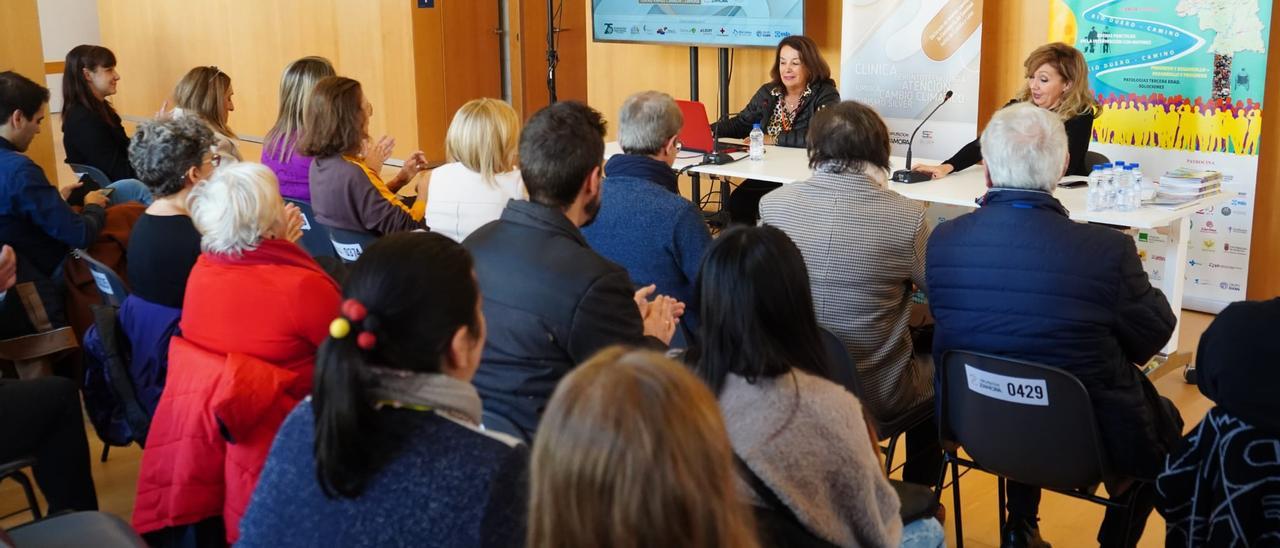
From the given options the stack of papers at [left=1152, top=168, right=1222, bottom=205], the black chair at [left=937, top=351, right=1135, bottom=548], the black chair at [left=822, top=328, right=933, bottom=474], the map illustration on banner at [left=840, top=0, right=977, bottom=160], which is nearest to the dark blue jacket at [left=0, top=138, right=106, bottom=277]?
the black chair at [left=822, top=328, right=933, bottom=474]

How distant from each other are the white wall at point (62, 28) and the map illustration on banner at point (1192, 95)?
9291 millimetres

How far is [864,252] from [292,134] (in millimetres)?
2499

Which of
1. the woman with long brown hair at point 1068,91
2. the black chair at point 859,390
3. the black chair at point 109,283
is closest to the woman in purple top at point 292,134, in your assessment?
the black chair at point 109,283

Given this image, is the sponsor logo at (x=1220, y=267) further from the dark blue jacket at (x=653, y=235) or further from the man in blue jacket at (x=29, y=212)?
the man in blue jacket at (x=29, y=212)

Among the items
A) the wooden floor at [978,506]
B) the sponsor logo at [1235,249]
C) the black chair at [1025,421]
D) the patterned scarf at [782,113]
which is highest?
the patterned scarf at [782,113]

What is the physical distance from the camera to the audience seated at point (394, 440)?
1415 mm

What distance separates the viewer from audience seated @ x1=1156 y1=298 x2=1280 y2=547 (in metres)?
2.07

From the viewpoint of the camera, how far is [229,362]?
239 centimetres

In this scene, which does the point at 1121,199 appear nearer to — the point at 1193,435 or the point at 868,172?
the point at 868,172

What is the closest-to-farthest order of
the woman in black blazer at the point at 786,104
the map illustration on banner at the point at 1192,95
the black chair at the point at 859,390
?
the black chair at the point at 859,390 < the map illustration on banner at the point at 1192,95 < the woman in black blazer at the point at 786,104

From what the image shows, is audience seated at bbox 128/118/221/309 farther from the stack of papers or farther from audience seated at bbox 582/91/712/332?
the stack of papers

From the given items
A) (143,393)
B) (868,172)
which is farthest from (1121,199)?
(143,393)

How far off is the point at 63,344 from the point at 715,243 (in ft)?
8.26

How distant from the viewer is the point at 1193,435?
227 centimetres
